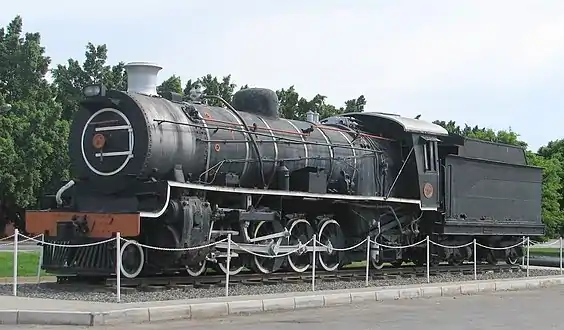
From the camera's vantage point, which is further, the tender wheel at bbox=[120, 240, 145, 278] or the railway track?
the railway track

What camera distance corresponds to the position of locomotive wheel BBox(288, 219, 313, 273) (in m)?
16.0

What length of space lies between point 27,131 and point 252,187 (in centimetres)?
2941

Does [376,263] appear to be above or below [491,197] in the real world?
below

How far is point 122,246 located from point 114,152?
1.75 m

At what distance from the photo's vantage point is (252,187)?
50.6ft

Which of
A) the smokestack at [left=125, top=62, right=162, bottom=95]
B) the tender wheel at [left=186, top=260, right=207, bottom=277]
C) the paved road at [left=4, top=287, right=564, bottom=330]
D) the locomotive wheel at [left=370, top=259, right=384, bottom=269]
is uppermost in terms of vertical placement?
the smokestack at [left=125, top=62, right=162, bottom=95]

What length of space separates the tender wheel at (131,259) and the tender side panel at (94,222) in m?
0.37

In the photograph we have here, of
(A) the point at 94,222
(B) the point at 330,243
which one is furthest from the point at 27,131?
(A) the point at 94,222

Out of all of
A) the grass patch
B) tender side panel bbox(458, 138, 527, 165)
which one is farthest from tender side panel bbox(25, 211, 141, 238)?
tender side panel bbox(458, 138, 527, 165)

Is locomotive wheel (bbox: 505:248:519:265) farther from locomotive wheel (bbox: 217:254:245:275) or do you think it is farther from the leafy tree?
the leafy tree

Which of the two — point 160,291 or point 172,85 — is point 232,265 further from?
point 172,85

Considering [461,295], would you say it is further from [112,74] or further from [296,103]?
[112,74]

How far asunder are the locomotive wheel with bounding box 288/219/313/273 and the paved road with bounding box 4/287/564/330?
2832 millimetres

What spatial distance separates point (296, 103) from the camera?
4666 cm
